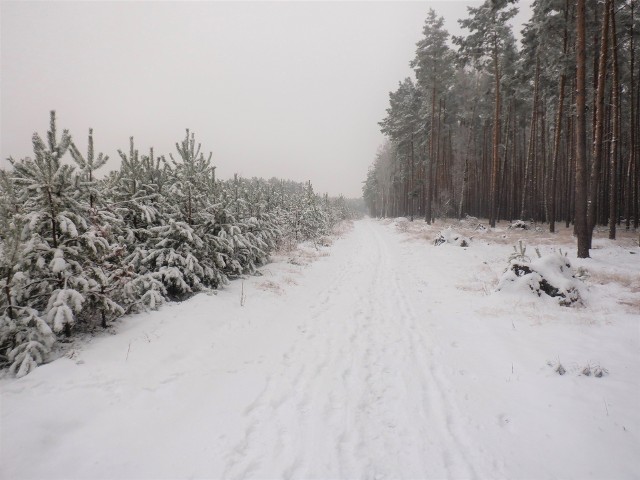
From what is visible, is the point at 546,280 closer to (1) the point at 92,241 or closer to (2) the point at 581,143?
(2) the point at 581,143

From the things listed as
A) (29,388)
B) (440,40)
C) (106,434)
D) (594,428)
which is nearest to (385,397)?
(594,428)

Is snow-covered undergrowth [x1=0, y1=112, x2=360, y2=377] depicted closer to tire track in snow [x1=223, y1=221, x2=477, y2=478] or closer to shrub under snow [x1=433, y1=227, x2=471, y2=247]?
tire track in snow [x1=223, y1=221, x2=477, y2=478]

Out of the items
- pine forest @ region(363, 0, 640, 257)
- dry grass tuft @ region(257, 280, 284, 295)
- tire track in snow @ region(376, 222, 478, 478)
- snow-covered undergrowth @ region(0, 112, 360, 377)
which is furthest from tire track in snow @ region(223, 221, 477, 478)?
pine forest @ region(363, 0, 640, 257)

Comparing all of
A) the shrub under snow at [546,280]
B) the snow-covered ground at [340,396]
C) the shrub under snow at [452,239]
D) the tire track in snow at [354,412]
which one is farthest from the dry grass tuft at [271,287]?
the shrub under snow at [452,239]

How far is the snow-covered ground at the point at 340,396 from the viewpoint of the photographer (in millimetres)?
3152

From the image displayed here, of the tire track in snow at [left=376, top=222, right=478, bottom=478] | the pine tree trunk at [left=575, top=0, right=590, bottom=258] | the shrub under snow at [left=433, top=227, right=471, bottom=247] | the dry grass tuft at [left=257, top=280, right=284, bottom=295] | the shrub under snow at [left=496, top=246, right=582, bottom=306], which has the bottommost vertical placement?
the tire track in snow at [left=376, top=222, right=478, bottom=478]

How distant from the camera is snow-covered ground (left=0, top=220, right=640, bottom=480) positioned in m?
3.15

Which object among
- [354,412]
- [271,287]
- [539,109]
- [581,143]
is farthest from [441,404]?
[539,109]

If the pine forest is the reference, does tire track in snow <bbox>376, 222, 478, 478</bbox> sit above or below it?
below

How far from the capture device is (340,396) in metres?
4.31

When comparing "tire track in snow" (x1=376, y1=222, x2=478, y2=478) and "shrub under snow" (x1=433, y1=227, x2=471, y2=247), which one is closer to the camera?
"tire track in snow" (x1=376, y1=222, x2=478, y2=478)

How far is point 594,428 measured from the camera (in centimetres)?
356

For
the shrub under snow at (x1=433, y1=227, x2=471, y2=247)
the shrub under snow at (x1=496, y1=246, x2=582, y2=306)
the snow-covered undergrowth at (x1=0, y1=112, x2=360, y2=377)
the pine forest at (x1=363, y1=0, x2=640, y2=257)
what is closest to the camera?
the snow-covered undergrowth at (x1=0, y1=112, x2=360, y2=377)

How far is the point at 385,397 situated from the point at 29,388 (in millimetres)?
4576
